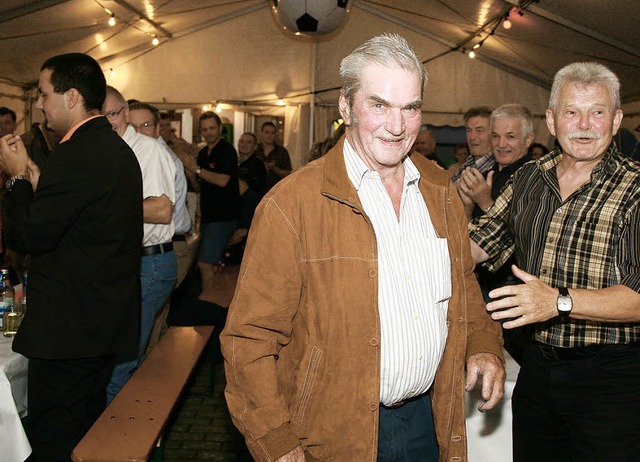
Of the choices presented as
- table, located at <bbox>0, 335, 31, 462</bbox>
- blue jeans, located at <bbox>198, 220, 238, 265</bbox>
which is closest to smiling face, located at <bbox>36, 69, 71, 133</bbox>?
table, located at <bbox>0, 335, 31, 462</bbox>

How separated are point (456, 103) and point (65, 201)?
10.2 meters

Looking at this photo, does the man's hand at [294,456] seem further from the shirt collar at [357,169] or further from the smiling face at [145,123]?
the smiling face at [145,123]

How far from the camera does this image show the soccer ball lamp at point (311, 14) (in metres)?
7.21

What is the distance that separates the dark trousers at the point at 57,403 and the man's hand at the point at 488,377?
5.07ft

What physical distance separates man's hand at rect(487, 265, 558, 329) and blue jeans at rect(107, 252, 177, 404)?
7.02 feet

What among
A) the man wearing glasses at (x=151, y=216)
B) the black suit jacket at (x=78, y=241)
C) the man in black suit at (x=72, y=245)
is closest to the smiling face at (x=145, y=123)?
the man wearing glasses at (x=151, y=216)

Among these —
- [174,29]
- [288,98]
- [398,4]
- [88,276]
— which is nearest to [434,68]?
[398,4]

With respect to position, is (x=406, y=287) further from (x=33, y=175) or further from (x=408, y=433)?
(x=33, y=175)

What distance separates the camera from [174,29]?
36.6 feet

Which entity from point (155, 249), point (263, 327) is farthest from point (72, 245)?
point (263, 327)

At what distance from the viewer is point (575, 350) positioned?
2012mm

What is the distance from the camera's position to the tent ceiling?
299 inches

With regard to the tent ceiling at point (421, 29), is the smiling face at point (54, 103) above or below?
below

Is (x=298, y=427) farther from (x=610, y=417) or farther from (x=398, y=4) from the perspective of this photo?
(x=398, y=4)
